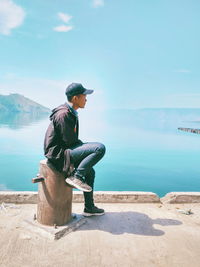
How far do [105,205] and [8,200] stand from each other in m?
1.84

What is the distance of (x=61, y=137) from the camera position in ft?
10.9

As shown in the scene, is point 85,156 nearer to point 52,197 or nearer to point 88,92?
point 52,197

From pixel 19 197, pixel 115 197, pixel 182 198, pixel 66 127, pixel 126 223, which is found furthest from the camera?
pixel 182 198

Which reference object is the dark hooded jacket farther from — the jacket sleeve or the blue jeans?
the blue jeans

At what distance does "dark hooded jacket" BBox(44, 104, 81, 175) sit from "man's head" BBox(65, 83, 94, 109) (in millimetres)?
161

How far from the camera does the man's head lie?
11.3 feet

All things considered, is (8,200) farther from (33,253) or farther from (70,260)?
(70,260)

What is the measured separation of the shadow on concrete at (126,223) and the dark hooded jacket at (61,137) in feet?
3.38

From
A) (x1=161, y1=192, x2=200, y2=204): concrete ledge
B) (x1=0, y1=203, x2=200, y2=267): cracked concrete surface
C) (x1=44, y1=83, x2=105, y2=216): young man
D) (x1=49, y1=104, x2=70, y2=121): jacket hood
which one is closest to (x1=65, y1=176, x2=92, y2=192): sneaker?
(x1=44, y1=83, x2=105, y2=216): young man

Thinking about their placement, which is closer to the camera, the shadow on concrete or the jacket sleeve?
the jacket sleeve

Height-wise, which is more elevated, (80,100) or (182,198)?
(80,100)

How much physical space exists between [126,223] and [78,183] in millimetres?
1218

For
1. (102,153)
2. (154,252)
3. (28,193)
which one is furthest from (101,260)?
(28,193)

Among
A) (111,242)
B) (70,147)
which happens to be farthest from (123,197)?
(70,147)
